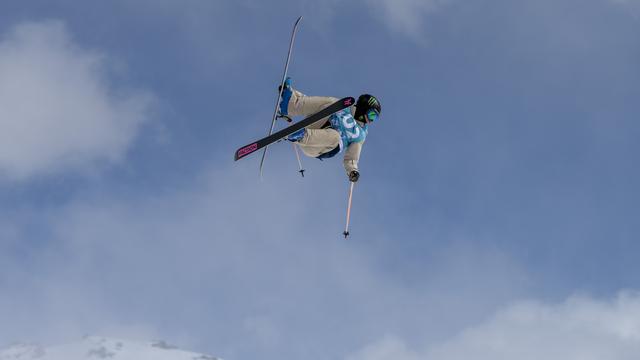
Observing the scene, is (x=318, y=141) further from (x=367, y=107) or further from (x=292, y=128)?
(x=367, y=107)

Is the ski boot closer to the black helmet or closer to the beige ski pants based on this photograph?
the beige ski pants

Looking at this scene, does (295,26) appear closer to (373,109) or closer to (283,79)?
(283,79)

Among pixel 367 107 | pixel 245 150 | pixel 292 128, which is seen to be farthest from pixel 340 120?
pixel 245 150

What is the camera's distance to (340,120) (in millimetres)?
21828

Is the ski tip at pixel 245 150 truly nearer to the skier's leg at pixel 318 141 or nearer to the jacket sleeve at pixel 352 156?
the skier's leg at pixel 318 141

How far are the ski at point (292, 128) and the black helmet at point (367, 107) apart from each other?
0.98 metres

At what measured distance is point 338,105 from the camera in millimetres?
20906

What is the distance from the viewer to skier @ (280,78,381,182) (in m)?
21.6

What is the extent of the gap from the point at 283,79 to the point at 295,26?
5.56 ft

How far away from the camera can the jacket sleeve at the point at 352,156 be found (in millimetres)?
21891

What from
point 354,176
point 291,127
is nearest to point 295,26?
point 291,127

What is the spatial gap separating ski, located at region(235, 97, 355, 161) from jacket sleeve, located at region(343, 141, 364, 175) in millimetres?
1552

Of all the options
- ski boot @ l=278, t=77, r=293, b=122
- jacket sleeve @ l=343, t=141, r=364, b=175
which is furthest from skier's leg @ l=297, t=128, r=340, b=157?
ski boot @ l=278, t=77, r=293, b=122

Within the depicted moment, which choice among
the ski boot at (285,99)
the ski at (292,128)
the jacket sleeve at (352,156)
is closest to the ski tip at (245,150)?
the ski at (292,128)
